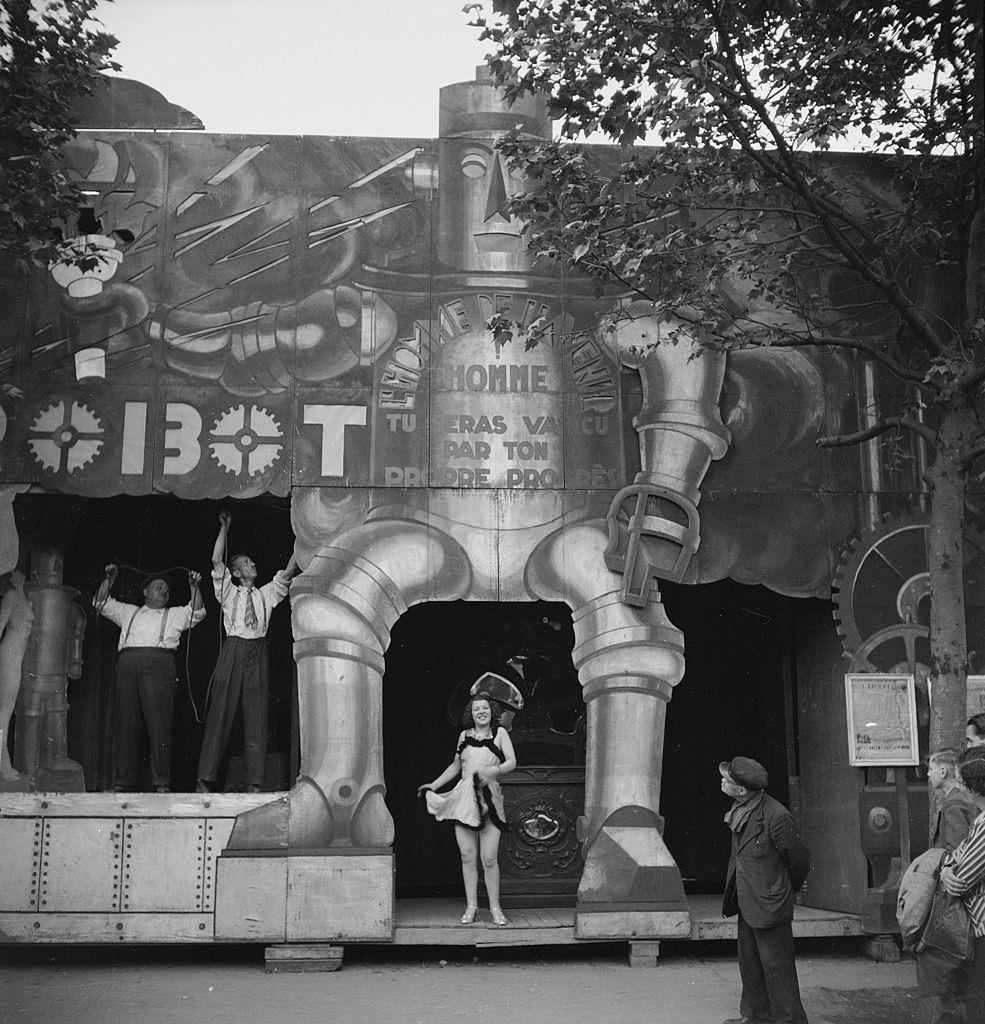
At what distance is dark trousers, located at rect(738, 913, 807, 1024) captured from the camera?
808 cm

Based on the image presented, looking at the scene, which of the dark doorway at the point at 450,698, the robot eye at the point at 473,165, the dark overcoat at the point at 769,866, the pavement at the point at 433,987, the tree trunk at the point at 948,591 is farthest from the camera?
the dark doorway at the point at 450,698

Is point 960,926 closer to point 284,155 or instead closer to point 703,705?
point 703,705

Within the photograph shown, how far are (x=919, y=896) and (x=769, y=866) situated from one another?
115 centimetres

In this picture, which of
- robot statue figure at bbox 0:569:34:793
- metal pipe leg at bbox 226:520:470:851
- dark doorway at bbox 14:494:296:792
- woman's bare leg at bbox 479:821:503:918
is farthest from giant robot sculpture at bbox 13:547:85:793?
woman's bare leg at bbox 479:821:503:918

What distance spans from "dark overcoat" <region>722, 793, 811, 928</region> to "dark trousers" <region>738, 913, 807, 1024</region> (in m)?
0.11

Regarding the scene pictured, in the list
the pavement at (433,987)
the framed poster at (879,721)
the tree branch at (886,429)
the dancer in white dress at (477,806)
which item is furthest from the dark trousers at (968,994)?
the dancer in white dress at (477,806)

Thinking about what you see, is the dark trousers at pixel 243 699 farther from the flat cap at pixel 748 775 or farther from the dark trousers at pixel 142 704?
the flat cap at pixel 748 775

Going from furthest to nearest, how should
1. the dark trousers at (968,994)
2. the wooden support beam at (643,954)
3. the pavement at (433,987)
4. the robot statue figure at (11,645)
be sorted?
the robot statue figure at (11,645)
the wooden support beam at (643,954)
the pavement at (433,987)
the dark trousers at (968,994)

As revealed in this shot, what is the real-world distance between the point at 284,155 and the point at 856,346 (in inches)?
215

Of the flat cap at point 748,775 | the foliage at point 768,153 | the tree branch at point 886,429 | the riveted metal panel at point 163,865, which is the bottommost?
the riveted metal panel at point 163,865

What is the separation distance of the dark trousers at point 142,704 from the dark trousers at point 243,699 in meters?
0.38

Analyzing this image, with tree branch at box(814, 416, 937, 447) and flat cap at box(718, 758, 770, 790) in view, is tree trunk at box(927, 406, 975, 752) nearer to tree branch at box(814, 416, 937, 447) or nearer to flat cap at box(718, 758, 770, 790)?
tree branch at box(814, 416, 937, 447)

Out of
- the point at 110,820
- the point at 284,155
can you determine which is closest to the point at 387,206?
the point at 284,155

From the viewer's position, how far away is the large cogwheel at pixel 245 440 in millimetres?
10953
